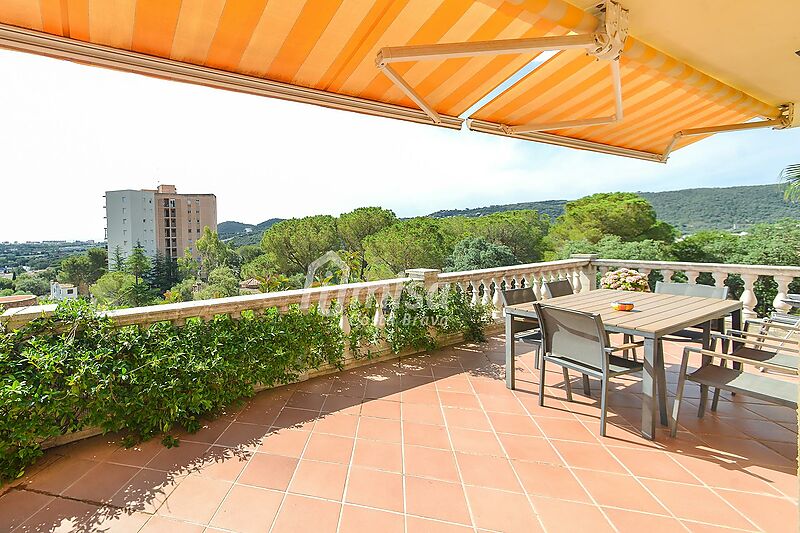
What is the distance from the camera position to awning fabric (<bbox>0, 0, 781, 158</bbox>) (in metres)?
1.74

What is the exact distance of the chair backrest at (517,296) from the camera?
3838 millimetres

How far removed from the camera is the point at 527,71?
9.20ft

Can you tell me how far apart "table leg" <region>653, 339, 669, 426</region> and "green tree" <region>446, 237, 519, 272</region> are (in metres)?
15.4

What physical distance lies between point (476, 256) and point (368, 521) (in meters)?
17.7

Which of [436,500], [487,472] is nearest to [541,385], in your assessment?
[487,472]

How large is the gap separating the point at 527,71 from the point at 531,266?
3559mm

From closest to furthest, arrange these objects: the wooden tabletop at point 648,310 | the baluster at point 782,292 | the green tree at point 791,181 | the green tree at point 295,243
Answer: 1. the wooden tabletop at point 648,310
2. the baluster at point 782,292
3. the green tree at point 791,181
4. the green tree at point 295,243

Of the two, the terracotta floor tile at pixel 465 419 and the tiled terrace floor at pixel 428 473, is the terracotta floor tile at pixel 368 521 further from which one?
the terracotta floor tile at pixel 465 419

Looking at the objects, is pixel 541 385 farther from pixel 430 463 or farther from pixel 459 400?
pixel 430 463

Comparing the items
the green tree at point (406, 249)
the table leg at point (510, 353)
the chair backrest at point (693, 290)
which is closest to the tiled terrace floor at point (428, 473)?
the table leg at point (510, 353)

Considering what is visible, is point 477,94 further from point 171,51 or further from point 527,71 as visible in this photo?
point 171,51

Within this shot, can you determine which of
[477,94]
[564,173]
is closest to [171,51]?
[477,94]

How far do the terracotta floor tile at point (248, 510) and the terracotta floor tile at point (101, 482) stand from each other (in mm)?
724

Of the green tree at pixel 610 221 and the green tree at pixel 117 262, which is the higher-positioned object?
the green tree at pixel 610 221
